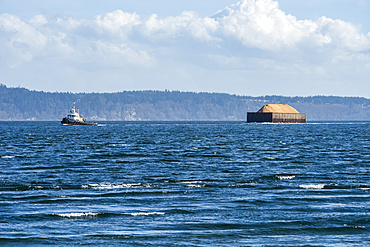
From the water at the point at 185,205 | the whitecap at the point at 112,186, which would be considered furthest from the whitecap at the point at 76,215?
the whitecap at the point at 112,186

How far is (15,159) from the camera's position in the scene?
43906 millimetres

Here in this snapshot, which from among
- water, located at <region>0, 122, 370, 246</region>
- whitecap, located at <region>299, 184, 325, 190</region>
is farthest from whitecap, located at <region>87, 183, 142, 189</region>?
whitecap, located at <region>299, 184, 325, 190</region>

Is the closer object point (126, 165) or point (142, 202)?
point (142, 202)

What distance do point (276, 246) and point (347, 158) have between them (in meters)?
29.6

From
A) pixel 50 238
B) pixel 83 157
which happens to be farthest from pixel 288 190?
pixel 83 157

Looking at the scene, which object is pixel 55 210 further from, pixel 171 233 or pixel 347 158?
pixel 347 158

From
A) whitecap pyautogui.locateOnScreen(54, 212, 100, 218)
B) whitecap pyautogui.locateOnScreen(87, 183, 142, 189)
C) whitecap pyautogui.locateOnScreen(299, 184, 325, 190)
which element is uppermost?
whitecap pyautogui.locateOnScreen(299, 184, 325, 190)

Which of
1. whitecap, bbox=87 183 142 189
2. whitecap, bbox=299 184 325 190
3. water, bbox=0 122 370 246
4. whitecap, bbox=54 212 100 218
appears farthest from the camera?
whitecap, bbox=87 183 142 189

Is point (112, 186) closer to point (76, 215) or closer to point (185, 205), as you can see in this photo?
point (185, 205)

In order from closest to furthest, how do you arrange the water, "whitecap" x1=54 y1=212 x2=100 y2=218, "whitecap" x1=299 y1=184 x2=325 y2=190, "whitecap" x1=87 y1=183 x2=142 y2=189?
1. the water
2. "whitecap" x1=54 y1=212 x2=100 y2=218
3. "whitecap" x1=299 y1=184 x2=325 y2=190
4. "whitecap" x1=87 y1=183 x2=142 y2=189

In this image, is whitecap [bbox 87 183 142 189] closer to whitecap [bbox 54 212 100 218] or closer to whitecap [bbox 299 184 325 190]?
whitecap [bbox 54 212 100 218]

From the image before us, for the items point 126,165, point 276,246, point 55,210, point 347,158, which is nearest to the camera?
point 276,246

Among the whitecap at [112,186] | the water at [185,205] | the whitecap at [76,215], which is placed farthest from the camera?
the whitecap at [112,186]

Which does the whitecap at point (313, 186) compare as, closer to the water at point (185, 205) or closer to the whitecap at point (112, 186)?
the water at point (185, 205)
